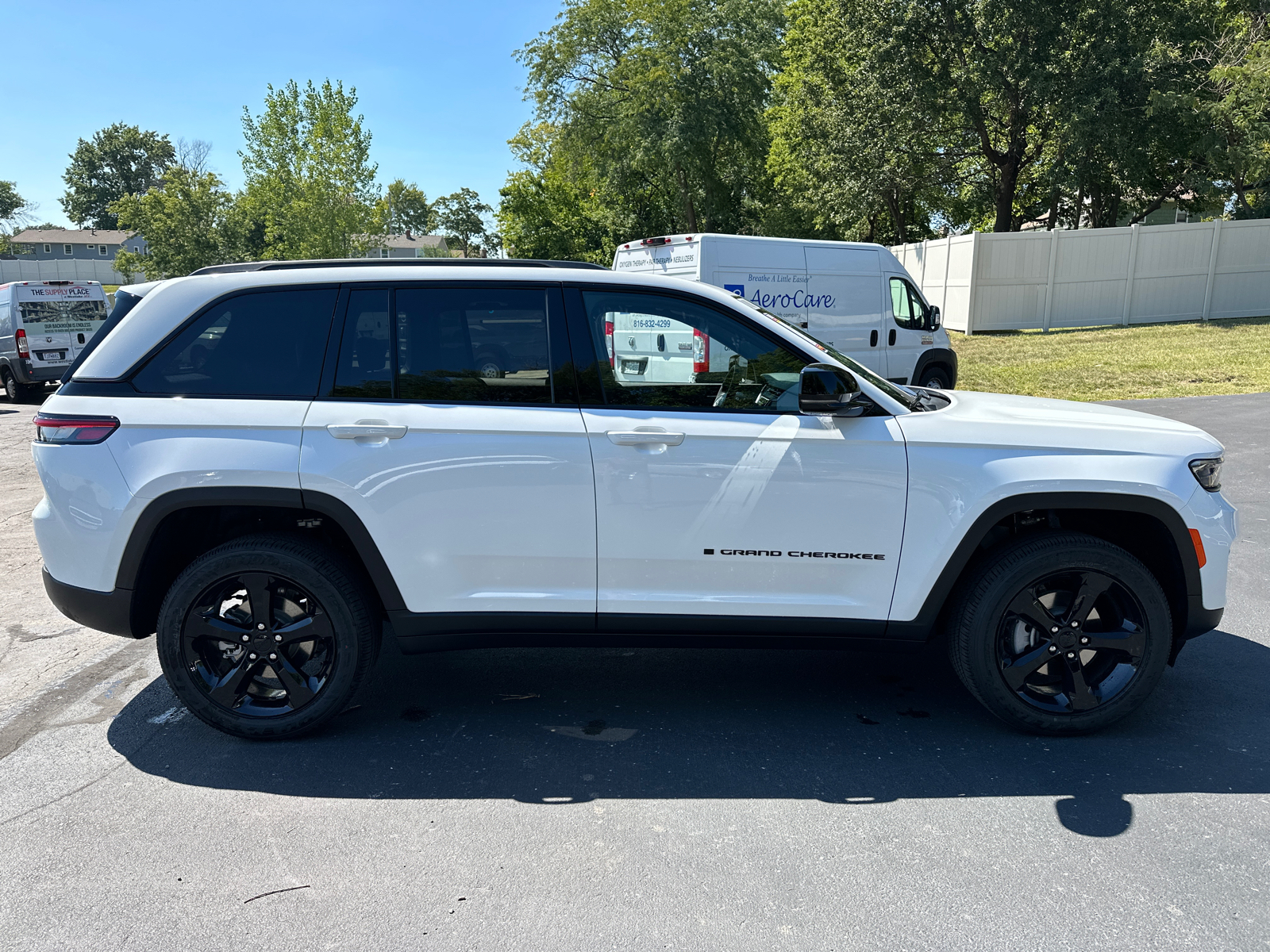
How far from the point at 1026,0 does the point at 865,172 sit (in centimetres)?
688

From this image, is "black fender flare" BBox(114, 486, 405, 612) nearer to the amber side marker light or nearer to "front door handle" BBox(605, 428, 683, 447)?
"front door handle" BBox(605, 428, 683, 447)

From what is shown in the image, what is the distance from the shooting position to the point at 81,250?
336 ft

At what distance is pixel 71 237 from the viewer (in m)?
101

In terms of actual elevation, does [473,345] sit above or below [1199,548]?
above

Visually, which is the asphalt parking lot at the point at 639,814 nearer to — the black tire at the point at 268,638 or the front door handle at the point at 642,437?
the black tire at the point at 268,638

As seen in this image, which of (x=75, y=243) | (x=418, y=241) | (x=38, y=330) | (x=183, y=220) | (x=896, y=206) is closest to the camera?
(x=38, y=330)

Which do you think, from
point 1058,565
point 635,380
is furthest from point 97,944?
point 1058,565

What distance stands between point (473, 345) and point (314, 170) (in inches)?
1383

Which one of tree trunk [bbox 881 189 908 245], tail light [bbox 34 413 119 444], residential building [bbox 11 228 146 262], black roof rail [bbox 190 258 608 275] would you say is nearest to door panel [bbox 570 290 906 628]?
black roof rail [bbox 190 258 608 275]

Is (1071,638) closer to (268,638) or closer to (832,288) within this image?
(268,638)

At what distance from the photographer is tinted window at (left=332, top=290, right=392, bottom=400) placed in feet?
11.9

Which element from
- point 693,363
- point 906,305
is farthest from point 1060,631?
point 906,305

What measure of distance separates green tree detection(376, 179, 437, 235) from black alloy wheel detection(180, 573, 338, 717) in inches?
5204

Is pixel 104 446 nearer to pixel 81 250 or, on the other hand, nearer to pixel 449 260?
pixel 449 260
